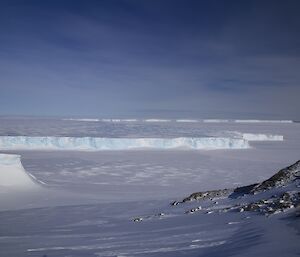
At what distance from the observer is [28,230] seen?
737cm

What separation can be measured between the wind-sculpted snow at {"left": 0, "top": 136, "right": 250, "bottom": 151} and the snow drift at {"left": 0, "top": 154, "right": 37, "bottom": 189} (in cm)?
1722

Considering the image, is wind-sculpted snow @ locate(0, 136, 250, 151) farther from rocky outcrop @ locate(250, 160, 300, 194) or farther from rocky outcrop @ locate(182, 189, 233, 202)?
rocky outcrop @ locate(250, 160, 300, 194)

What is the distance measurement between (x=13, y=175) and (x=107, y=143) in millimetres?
19852

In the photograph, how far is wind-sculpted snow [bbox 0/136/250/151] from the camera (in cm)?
3356

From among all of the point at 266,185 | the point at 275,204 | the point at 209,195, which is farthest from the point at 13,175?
the point at 275,204

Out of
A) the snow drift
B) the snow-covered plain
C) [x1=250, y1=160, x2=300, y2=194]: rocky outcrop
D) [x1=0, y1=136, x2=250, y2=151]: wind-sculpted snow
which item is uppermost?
[x1=0, y1=136, x2=250, y2=151]: wind-sculpted snow

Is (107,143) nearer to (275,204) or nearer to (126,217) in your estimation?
(126,217)

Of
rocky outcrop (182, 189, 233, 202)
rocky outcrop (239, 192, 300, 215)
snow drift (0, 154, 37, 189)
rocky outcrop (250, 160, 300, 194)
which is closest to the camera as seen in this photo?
rocky outcrop (239, 192, 300, 215)

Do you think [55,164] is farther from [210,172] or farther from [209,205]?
[209,205]

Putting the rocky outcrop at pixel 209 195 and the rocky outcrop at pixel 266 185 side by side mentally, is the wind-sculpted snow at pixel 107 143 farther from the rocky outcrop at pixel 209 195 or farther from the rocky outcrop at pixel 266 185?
the rocky outcrop at pixel 266 185

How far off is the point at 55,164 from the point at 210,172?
1027 cm

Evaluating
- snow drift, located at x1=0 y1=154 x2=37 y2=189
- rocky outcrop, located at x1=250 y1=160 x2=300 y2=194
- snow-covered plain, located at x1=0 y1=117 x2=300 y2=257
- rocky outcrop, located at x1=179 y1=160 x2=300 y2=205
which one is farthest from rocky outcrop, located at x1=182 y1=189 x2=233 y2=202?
snow drift, located at x1=0 y1=154 x2=37 y2=189

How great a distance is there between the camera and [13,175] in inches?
616

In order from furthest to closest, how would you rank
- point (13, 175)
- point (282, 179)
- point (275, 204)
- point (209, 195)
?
point (13, 175) < point (209, 195) < point (282, 179) < point (275, 204)
